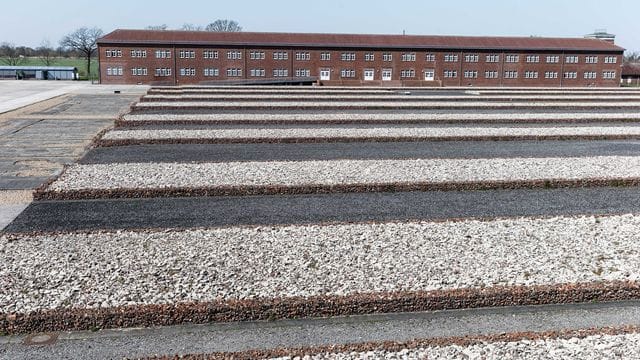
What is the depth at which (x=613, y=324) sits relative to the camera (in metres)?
7.56

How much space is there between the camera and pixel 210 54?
6481 centimetres

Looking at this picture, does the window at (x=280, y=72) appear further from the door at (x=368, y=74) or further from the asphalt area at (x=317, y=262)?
the asphalt area at (x=317, y=262)

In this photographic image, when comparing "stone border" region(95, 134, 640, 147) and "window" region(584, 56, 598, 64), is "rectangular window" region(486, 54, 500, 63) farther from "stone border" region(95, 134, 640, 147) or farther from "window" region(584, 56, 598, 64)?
"stone border" region(95, 134, 640, 147)

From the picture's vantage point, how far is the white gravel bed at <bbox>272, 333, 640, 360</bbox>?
6426mm

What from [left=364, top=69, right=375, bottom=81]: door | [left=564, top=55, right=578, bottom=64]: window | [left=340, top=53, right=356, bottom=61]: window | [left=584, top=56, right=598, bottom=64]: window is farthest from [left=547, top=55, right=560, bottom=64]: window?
[left=340, top=53, right=356, bottom=61]: window

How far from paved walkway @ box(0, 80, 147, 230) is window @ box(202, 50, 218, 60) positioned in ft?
64.4

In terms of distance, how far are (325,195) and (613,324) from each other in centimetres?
739

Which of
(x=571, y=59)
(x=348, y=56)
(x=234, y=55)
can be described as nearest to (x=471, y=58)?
(x=571, y=59)

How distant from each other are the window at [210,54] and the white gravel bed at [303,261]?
56.4 meters

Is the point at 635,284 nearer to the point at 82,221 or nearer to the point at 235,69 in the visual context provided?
the point at 82,221

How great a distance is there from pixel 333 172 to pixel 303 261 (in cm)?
687

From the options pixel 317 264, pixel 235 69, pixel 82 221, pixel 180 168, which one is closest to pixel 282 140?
pixel 180 168

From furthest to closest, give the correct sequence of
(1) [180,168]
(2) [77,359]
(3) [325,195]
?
(1) [180,168], (3) [325,195], (2) [77,359]

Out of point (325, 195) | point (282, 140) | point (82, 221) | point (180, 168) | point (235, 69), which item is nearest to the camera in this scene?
point (82, 221)
